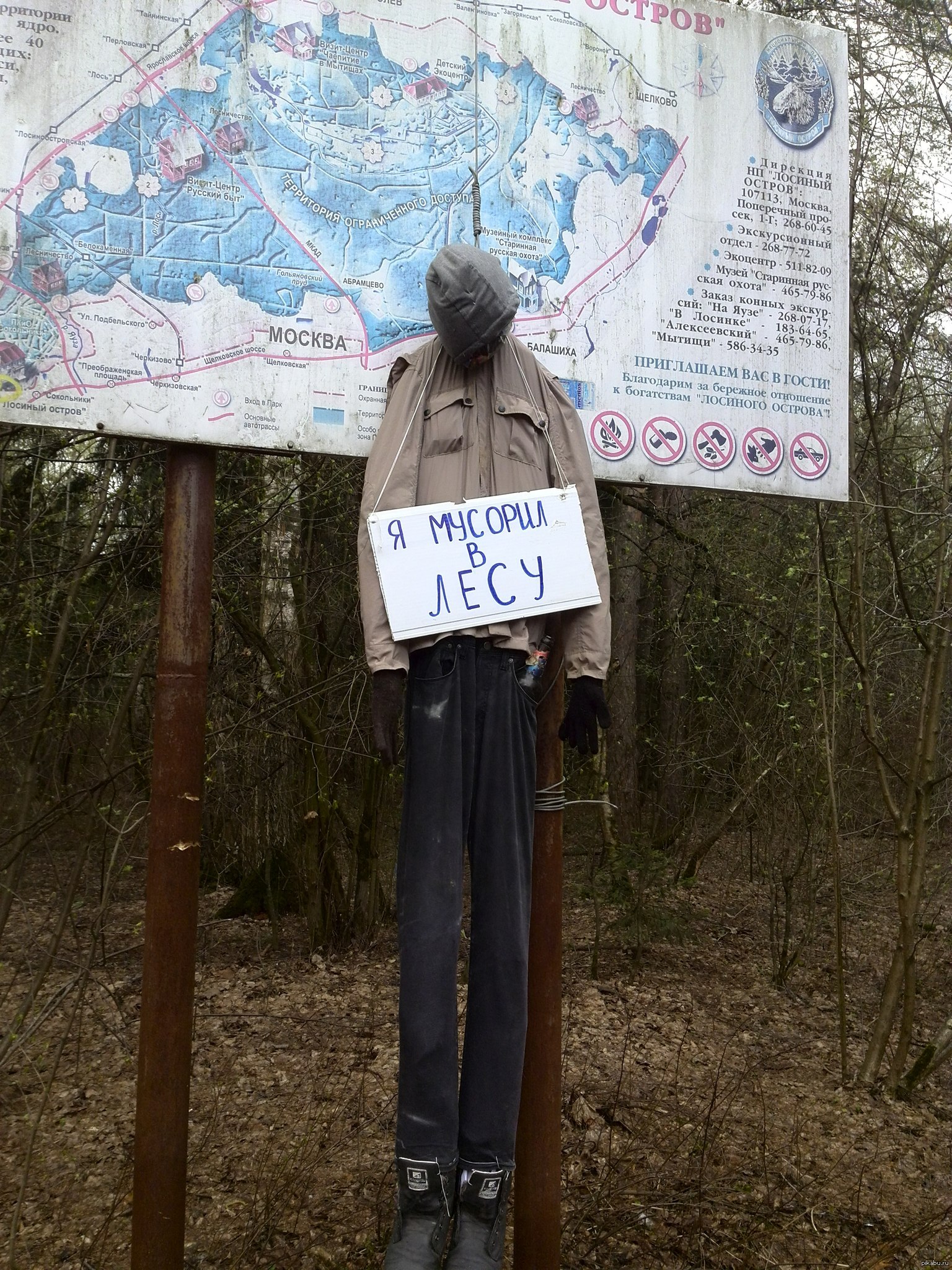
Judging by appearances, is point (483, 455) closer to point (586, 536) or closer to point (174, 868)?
point (586, 536)

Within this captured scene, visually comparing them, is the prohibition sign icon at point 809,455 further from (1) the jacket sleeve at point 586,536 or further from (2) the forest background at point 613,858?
(2) the forest background at point 613,858

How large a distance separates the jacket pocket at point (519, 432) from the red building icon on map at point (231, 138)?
2.93 feet

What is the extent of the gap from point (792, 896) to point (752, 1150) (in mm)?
2717

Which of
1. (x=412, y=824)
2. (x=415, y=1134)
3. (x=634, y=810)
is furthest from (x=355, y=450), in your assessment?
(x=634, y=810)

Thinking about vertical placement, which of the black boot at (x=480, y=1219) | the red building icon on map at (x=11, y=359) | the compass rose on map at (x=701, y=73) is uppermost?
the compass rose on map at (x=701, y=73)

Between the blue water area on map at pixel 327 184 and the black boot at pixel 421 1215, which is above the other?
the blue water area on map at pixel 327 184

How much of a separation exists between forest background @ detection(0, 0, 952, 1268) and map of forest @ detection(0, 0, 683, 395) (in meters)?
0.99

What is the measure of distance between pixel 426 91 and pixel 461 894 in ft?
6.69

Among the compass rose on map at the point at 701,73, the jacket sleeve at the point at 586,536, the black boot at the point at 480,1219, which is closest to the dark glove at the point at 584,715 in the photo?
the jacket sleeve at the point at 586,536

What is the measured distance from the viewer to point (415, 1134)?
7.12 feet

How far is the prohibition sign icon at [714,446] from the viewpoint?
285 cm

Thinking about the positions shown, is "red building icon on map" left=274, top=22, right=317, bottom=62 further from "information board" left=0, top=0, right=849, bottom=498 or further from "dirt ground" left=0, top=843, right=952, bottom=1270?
"dirt ground" left=0, top=843, right=952, bottom=1270

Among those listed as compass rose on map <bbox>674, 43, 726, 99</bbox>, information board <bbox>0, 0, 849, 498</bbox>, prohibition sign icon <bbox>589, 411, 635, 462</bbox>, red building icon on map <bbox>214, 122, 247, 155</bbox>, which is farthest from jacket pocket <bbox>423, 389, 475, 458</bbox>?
compass rose on map <bbox>674, 43, 726, 99</bbox>

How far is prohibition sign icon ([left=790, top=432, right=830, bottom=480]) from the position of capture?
9.73ft
